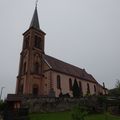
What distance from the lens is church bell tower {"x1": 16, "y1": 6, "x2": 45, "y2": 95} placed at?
105 ft

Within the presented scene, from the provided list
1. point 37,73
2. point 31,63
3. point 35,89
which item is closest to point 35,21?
point 31,63

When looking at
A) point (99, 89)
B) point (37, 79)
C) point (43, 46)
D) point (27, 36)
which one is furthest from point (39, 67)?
point (99, 89)

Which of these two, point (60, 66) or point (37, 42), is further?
point (60, 66)

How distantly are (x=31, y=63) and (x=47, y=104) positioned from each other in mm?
11193

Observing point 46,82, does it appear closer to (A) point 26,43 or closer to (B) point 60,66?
(B) point 60,66

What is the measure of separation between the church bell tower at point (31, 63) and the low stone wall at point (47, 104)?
6.56 m

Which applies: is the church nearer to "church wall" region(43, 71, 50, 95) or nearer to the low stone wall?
"church wall" region(43, 71, 50, 95)

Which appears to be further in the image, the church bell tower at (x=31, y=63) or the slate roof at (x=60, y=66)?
the slate roof at (x=60, y=66)

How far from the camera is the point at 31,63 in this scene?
3306 centimetres

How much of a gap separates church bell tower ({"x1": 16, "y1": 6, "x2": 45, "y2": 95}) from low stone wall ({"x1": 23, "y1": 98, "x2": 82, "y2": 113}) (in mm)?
6565

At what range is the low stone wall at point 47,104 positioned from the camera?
76.3 feet

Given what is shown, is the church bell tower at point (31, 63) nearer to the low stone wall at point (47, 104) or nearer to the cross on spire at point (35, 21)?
the cross on spire at point (35, 21)

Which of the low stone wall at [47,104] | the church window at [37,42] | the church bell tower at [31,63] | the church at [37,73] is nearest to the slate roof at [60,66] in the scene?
the church at [37,73]

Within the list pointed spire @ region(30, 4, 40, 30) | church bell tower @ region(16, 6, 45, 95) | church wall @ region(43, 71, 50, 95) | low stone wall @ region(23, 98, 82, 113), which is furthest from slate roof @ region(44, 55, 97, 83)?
low stone wall @ region(23, 98, 82, 113)
